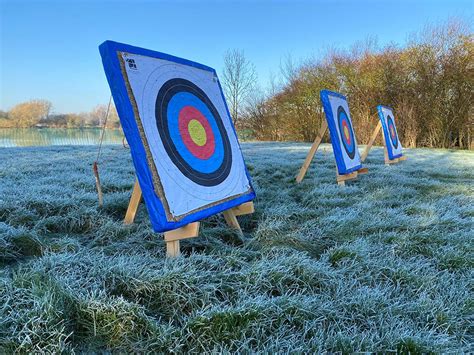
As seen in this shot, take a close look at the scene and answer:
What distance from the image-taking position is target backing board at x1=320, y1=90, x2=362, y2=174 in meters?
3.39

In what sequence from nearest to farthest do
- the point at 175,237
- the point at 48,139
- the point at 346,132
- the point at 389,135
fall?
the point at 175,237, the point at 346,132, the point at 389,135, the point at 48,139

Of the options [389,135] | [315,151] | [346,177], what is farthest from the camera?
[389,135]

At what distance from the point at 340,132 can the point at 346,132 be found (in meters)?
0.40

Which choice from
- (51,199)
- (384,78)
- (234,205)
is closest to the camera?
(234,205)

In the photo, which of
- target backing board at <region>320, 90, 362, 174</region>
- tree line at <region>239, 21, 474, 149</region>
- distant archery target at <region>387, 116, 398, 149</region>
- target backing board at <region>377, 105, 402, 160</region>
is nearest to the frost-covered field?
target backing board at <region>320, 90, 362, 174</region>

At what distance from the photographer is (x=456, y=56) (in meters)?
8.89

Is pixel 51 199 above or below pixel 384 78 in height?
below

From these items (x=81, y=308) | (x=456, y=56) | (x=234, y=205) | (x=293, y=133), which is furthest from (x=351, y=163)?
(x=293, y=133)

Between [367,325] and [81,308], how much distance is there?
100 cm

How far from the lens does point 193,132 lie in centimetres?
201

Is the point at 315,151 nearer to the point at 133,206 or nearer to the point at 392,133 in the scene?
the point at 133,206

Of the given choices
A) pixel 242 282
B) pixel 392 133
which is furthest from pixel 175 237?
pixel 392 133

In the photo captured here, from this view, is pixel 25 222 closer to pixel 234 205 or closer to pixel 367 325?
pixel 234 205

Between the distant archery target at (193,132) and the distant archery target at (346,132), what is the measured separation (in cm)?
197
